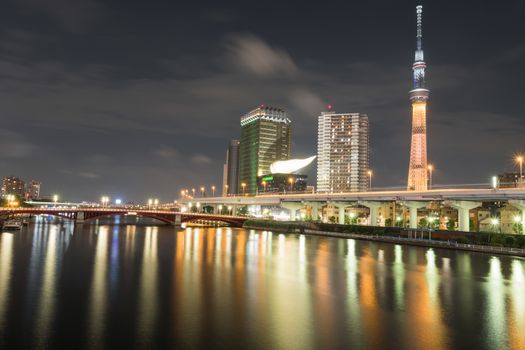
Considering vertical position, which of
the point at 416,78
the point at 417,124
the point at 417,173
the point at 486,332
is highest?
the point at 416,78

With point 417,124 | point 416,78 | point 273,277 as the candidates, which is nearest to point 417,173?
point 417,124

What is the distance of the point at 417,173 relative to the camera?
5408 inches

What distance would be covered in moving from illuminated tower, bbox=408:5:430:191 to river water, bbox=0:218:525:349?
90.2m

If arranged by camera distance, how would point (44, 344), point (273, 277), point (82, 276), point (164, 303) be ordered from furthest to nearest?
point (273, 277)
point (82, 276)
point (164, 303)
point (44, 344)

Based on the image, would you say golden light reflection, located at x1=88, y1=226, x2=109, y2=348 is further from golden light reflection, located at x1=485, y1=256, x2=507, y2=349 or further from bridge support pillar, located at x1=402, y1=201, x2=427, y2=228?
bridge support pillar, located at x1=402, y1=201, x2=427, y2=228

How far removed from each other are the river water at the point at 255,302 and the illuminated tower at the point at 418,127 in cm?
9017

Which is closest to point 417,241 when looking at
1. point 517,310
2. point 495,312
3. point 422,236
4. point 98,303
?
point 422,236

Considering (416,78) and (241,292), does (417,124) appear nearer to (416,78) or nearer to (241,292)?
(416,78)

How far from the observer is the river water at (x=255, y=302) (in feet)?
66.5

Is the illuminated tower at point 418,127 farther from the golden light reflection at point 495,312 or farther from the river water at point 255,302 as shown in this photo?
the golden light reflection at point 495,312

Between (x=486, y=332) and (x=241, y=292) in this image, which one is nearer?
(x=486, y=332)

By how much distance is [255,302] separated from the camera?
91.7 ft

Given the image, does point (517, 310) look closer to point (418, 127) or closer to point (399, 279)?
point (399, 279)

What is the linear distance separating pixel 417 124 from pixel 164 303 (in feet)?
433
